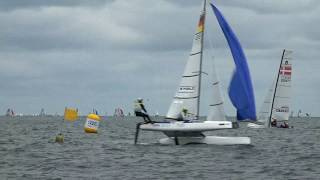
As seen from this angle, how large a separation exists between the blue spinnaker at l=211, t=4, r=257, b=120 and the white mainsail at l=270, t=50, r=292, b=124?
38.7m

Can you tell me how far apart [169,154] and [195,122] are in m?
4.05

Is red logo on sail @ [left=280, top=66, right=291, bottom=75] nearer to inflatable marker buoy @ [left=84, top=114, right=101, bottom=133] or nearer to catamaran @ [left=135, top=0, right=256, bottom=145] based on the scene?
inflatable marker buoy @ [left=84, top=114, right=101, bottom=133]

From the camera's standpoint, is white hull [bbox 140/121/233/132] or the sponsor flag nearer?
white hull [bbox 140/121/233/132]

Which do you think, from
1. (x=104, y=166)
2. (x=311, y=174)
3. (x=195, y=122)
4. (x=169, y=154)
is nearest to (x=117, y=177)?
(x=104, y=166)

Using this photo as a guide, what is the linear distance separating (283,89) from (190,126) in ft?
134

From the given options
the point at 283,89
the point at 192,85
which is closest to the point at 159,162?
the point at 192,85

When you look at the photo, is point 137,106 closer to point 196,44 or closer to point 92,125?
point 196,44

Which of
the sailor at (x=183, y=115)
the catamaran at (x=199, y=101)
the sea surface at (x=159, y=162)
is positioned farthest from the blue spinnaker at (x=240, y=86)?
the sailor at (x=183, y=115)

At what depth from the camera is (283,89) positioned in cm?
8031

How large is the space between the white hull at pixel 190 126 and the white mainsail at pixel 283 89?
39934 mm

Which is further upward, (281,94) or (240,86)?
(281,94)

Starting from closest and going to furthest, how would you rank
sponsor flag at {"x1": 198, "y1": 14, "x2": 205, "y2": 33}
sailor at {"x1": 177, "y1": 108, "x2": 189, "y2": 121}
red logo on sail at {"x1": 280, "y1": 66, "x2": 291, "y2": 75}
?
sailor at {"x1": 177, "y1": 108, "x2": 189, "y2": 121} → sponsor flag at {"x1": 198, "y1": 14, "x2": 205, "y2": 33} → red logo on sail at {"x1": 280, "y1": 66, "x2": 291, "y2": 75}

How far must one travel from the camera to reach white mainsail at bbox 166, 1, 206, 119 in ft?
141

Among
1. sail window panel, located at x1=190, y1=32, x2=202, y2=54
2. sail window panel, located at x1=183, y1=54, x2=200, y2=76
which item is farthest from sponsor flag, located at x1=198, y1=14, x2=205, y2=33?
sail window panel, located at x1=183, y1=54, x2=200, y2=76
